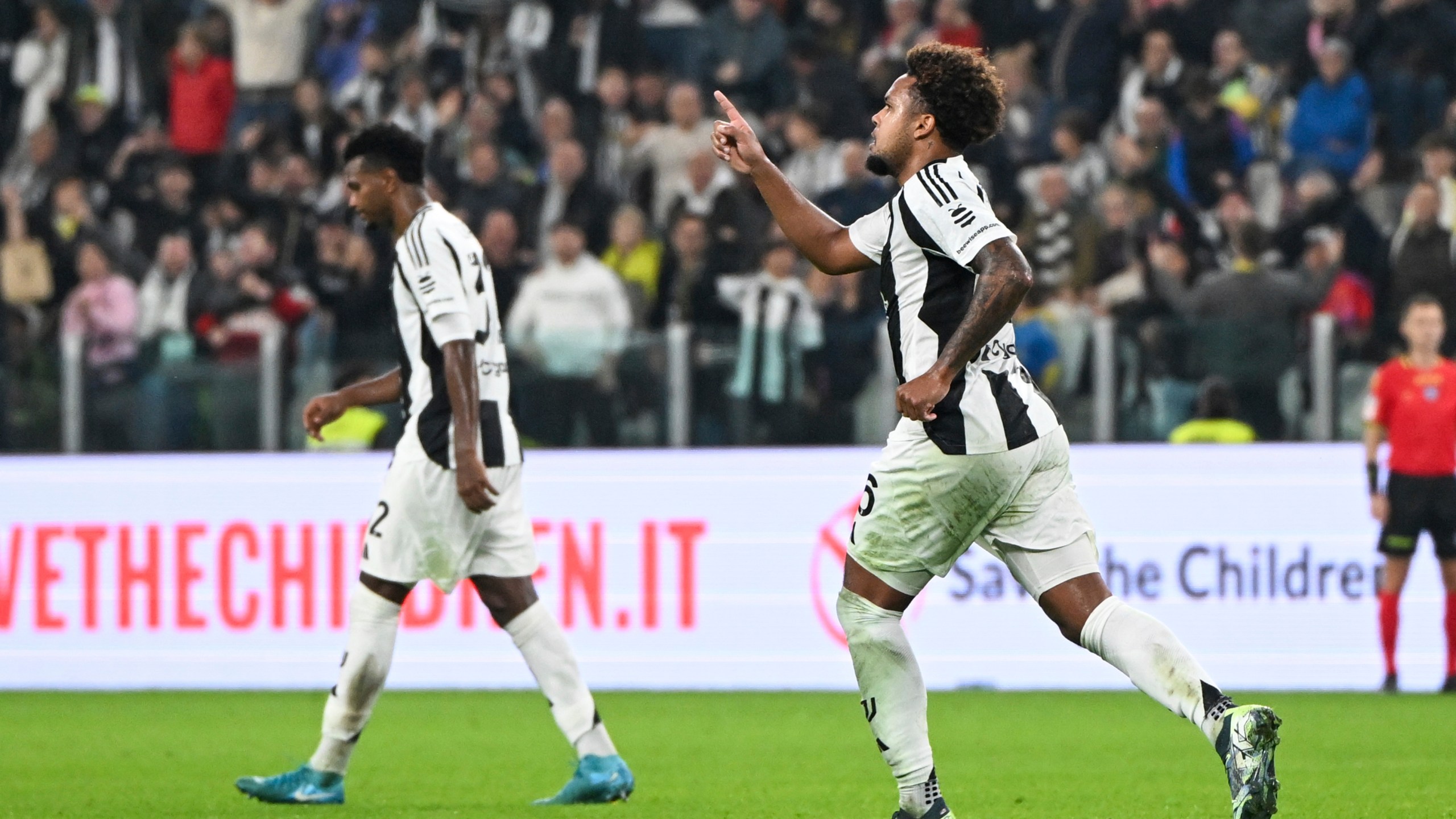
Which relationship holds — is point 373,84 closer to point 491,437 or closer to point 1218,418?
point 1218,418

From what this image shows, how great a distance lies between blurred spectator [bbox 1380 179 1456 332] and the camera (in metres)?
12.7

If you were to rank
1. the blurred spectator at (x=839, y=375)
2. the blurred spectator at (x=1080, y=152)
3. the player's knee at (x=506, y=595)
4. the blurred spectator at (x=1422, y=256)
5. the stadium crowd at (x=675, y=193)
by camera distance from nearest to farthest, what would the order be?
the player's knee at (x=506, y=595)
the blurred spectator at (x=839, y=375)
the stadium crowd at (x=675, y=193)
the blurred spectator at (x=1422, y=256)
the blurred spectator at (x=1080, y=152)

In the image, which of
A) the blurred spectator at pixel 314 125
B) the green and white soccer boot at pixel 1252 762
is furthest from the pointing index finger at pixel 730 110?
the blurred spectator at pixel 314 125

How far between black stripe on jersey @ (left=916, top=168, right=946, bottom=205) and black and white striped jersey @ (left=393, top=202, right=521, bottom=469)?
190 centimetres

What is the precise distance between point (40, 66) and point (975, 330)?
46.2ft

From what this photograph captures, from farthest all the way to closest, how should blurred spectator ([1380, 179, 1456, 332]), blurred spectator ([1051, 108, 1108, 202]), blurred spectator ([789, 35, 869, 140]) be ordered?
blurred spectator ([789, 35, 869, 140])
blurred spectator ([1051, 108, 1108, 202])
blurred spectator ([1380, 179, 1456, 332])

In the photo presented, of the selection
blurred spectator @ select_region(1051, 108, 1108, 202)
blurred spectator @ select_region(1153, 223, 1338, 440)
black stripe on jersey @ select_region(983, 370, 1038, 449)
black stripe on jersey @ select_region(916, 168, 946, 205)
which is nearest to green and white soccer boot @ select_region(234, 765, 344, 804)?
black stripe on jersey @ select_region(983, 370, 1038, 449)

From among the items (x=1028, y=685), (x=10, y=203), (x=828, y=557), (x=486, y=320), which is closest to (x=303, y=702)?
(x=828, y=557)

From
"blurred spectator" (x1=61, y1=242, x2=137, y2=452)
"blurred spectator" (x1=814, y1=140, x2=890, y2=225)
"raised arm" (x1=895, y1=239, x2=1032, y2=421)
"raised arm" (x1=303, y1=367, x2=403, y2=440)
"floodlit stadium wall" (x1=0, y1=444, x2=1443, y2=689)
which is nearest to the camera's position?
"raised arm" (x1=895, y1=239, x2=1032, y2=421)

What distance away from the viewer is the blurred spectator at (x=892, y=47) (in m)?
15.6

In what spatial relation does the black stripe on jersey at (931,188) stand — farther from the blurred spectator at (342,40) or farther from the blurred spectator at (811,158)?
the blurred spectator at (342,40)

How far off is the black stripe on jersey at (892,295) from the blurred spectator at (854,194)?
28.1ft

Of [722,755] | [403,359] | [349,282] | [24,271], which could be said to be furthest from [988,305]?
[24,271]

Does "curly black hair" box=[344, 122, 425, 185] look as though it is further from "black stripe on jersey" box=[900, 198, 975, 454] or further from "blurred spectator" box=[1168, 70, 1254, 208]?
"blurred spectator" box=[1168, 70, 1254, 208]
